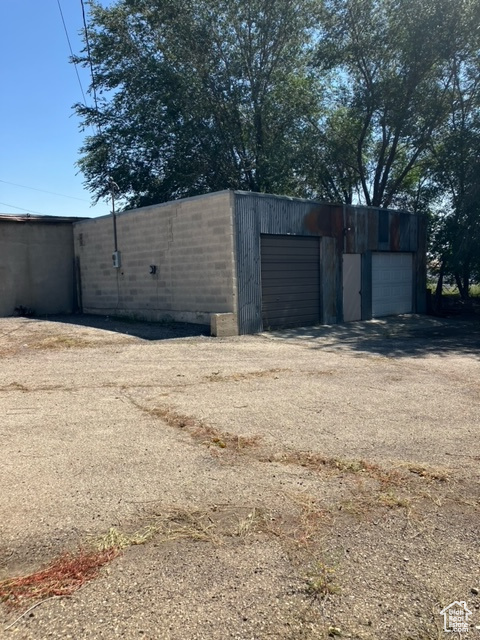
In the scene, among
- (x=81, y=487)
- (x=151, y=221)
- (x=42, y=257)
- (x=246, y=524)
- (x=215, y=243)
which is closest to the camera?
(x=246, y=524)

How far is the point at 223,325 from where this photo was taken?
12.9 meters

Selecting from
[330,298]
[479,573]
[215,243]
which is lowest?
[479,573]

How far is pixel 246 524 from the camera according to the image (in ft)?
11.4

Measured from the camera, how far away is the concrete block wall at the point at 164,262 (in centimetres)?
1341

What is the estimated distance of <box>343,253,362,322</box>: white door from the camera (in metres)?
16.4

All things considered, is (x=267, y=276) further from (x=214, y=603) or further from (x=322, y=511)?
(x=214, y=603)

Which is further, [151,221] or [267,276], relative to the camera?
[151,221]

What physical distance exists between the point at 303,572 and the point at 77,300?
1764cm

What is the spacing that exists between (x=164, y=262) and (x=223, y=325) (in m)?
3.54

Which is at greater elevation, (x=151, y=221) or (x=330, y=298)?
(x=151, y=221)

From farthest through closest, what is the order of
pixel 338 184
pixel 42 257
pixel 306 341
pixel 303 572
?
pixel 338 184, pixel 42 257, pixel 306 341, pixel 303 572

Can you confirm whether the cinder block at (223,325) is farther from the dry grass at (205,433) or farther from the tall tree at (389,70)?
the tall tree at (389,70)

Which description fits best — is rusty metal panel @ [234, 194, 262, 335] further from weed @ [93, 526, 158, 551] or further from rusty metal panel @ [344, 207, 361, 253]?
weed @ [93, 526, 158, 551]

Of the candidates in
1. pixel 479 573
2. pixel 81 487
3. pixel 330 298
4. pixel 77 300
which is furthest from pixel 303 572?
pixel 77 300
